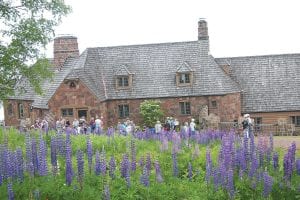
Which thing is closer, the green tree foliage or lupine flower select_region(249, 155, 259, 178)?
lupine flower select_region(249, 155, 259, 178)

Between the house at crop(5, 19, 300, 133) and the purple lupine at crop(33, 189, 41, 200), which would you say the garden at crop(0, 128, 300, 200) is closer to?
the purple lupine at crop(33, 189, 41, 200)

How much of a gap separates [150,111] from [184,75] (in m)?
4.16

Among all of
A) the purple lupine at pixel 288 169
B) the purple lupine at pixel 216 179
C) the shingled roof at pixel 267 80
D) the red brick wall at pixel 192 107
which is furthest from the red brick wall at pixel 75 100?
the purple lupine at pixel 216 179

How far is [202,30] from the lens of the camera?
139 feet

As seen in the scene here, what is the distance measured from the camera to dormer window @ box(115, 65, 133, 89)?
39.6 m

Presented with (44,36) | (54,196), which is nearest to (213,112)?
(44,36)

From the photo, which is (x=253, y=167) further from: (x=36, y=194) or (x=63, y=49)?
(x=63, y=49)

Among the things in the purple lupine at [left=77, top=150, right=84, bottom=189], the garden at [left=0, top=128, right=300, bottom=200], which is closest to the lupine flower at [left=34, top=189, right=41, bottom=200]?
the garden at [left=0, top=128, right=300, bottom=200]

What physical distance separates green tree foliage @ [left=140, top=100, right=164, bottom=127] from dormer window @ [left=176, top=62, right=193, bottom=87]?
2.68 m

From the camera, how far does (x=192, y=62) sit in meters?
39.8

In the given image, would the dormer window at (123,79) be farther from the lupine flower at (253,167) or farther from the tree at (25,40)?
the lupine flower at (253,167)

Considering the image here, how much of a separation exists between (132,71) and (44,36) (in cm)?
2043

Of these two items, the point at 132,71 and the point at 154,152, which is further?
the point at 132,71

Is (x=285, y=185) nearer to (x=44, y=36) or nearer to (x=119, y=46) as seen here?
(x=44, y=36)
